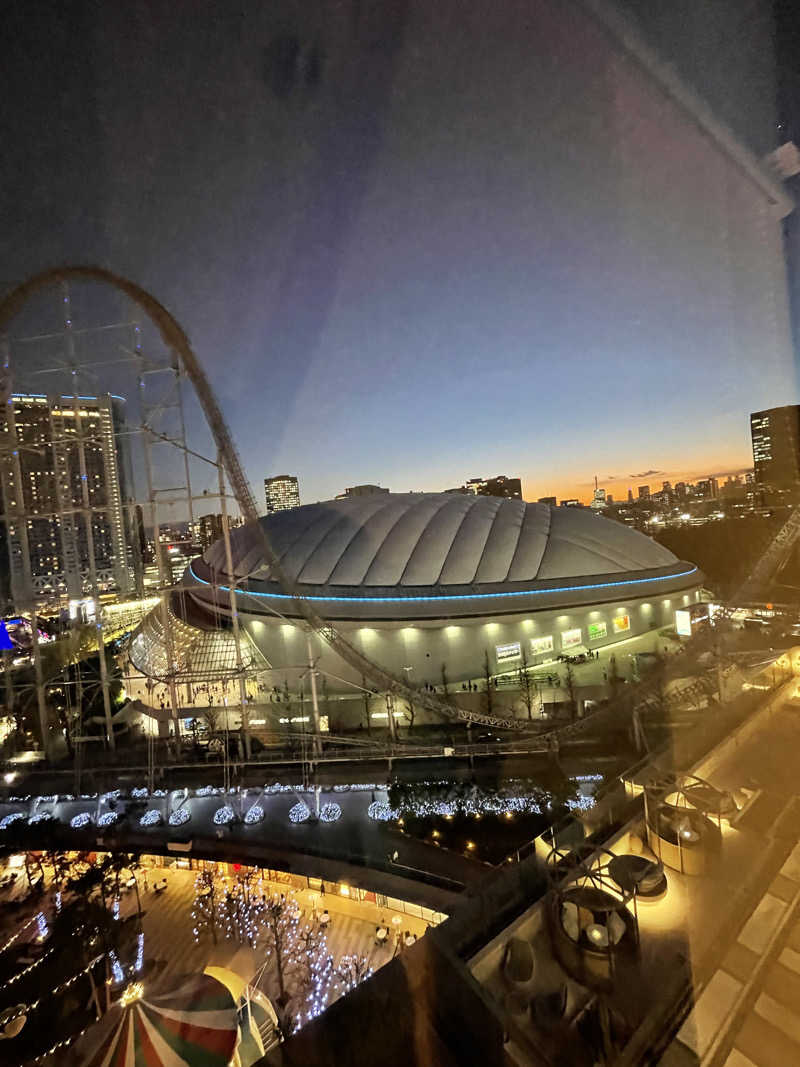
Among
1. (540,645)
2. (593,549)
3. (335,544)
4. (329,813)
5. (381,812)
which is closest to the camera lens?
(381,812)

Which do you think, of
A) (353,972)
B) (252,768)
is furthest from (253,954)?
(252,768)

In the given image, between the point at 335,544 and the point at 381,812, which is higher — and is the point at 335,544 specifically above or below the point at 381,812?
above

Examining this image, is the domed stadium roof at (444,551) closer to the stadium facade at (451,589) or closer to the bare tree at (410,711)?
the stadium facade at (451,589)

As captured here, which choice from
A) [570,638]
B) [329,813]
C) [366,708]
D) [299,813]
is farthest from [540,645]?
[299,813]

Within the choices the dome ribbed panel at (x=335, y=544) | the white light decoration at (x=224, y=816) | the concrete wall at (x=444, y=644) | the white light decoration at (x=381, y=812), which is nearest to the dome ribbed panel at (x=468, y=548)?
the concrete wall at (x=444, y=644)

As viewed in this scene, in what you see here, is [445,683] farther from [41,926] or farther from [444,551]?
[41,926]

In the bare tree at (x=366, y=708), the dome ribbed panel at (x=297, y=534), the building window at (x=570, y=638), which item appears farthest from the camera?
the dome ribbed panel at (x=297, y=534)
